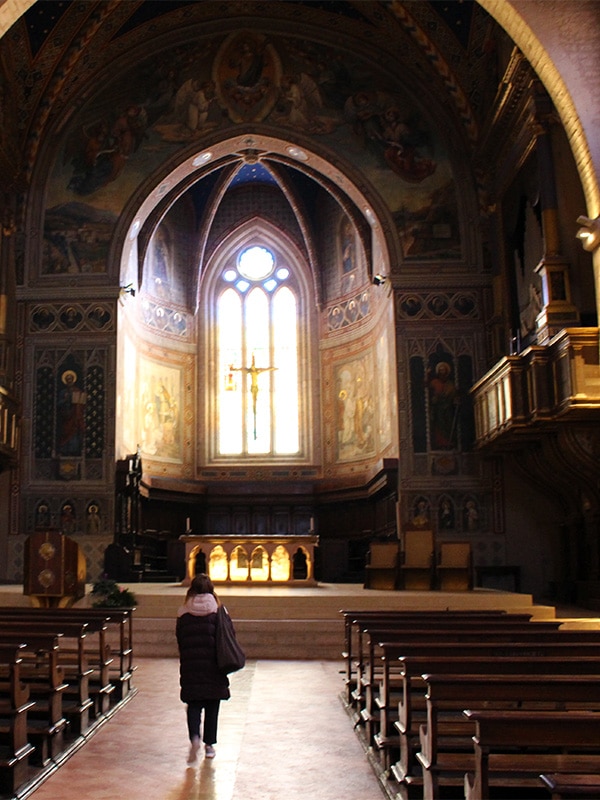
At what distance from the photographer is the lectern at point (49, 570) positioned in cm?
1392

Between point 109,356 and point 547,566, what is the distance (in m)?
11.1

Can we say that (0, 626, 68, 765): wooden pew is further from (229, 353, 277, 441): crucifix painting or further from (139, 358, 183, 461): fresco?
(229, 353, 277, 441): crucifix painting

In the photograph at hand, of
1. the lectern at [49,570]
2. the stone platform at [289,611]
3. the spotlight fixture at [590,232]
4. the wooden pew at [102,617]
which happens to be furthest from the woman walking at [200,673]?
the spotlight fixture at [590,232]

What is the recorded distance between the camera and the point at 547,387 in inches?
611

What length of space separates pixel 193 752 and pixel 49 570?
7534 millimetres

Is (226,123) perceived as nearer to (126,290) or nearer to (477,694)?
(126,290)

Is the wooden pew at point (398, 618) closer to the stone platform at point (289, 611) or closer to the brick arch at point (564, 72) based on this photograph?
the stone platform at point (289, 611)

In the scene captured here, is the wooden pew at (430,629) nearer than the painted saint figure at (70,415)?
Yes

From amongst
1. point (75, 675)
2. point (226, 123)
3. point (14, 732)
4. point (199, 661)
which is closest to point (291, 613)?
point (75, 675)

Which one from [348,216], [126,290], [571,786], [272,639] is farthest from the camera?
[348,216]

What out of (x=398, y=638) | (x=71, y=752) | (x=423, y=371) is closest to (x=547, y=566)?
(x=423, y=371)

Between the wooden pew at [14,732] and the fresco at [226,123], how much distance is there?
16.9 m

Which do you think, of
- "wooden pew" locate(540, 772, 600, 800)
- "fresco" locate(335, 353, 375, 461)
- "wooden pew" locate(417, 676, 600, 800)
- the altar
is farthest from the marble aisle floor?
"fresco" locate(335, 353, 375, 461)

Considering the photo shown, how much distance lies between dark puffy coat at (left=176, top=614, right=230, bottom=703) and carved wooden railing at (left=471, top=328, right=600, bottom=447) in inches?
344
